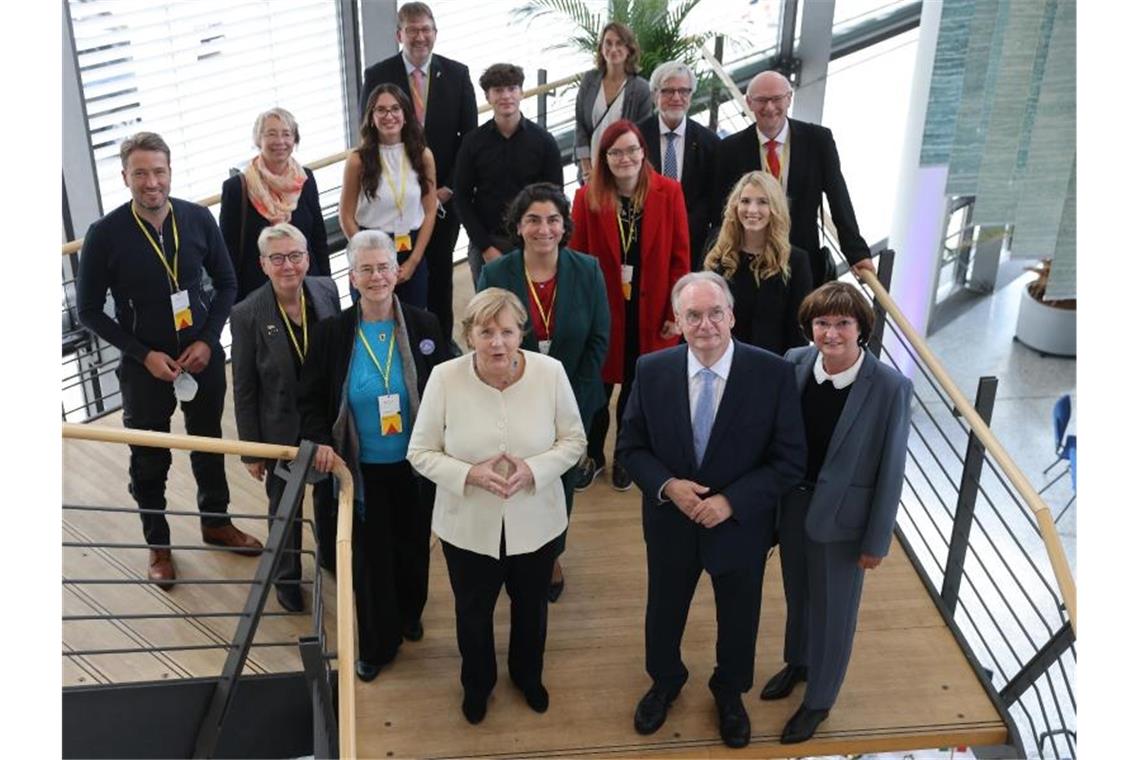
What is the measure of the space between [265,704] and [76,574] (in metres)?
1.13

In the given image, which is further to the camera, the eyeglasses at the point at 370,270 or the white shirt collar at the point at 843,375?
the eyeglasses at the point at 370,270

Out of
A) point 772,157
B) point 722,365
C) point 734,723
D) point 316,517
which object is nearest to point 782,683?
point 734,723

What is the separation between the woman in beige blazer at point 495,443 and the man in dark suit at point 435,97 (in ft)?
6.82

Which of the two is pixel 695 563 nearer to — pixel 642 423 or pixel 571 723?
pixel 642 423

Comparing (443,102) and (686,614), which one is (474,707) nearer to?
(686,614)

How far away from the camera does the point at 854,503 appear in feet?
11.3

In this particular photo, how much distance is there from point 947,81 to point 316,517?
5809 mm

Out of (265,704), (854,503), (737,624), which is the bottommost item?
(265,704)

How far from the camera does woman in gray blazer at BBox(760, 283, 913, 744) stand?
10.8 ft

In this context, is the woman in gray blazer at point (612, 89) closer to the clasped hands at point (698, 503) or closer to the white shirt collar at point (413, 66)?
the white shirt collar at point (413, 66)

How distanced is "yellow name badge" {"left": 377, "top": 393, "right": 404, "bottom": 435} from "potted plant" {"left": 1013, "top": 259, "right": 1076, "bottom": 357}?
1109cm

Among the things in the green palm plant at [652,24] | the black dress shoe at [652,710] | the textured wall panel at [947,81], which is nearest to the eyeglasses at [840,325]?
the black dress shoe at [652,710]

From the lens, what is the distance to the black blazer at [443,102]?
5.42 m

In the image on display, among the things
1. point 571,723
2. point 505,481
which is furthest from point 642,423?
point 571,723
